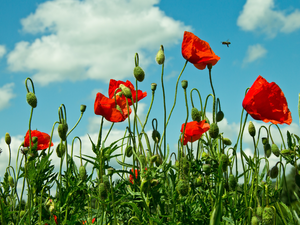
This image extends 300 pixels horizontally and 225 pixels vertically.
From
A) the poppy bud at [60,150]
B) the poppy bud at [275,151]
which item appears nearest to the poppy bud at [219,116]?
the poppy bud at [275,151]

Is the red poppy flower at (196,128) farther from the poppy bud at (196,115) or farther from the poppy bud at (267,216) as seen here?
the poppy bud at (267,216)

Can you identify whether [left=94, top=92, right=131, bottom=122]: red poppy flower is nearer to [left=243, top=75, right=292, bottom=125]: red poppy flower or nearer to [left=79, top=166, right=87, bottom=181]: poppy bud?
[left=79, top=166, right=87, bottom=181]: poppy bud

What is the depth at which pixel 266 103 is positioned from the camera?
6.25ft

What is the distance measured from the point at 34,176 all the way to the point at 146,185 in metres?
0.72

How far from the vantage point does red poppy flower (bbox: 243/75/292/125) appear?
184 cm

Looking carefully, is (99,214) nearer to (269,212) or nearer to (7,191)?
(269,212)

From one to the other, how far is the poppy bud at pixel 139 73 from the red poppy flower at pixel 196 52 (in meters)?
0.34

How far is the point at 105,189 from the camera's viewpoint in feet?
4.72

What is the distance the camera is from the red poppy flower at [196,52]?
1.96 metres

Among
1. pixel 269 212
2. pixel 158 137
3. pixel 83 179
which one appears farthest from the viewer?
pixel 158 137

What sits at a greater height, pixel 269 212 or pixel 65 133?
pixel 65 133

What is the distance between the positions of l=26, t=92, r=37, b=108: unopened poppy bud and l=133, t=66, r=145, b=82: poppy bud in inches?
25.3

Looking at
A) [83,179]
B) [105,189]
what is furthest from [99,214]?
[105,189]

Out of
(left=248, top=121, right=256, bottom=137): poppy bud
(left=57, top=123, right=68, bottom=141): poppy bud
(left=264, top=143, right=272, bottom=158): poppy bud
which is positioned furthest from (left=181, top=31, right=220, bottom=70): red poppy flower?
(left=57, top=123, right=68, bottom=141): poppy bud
